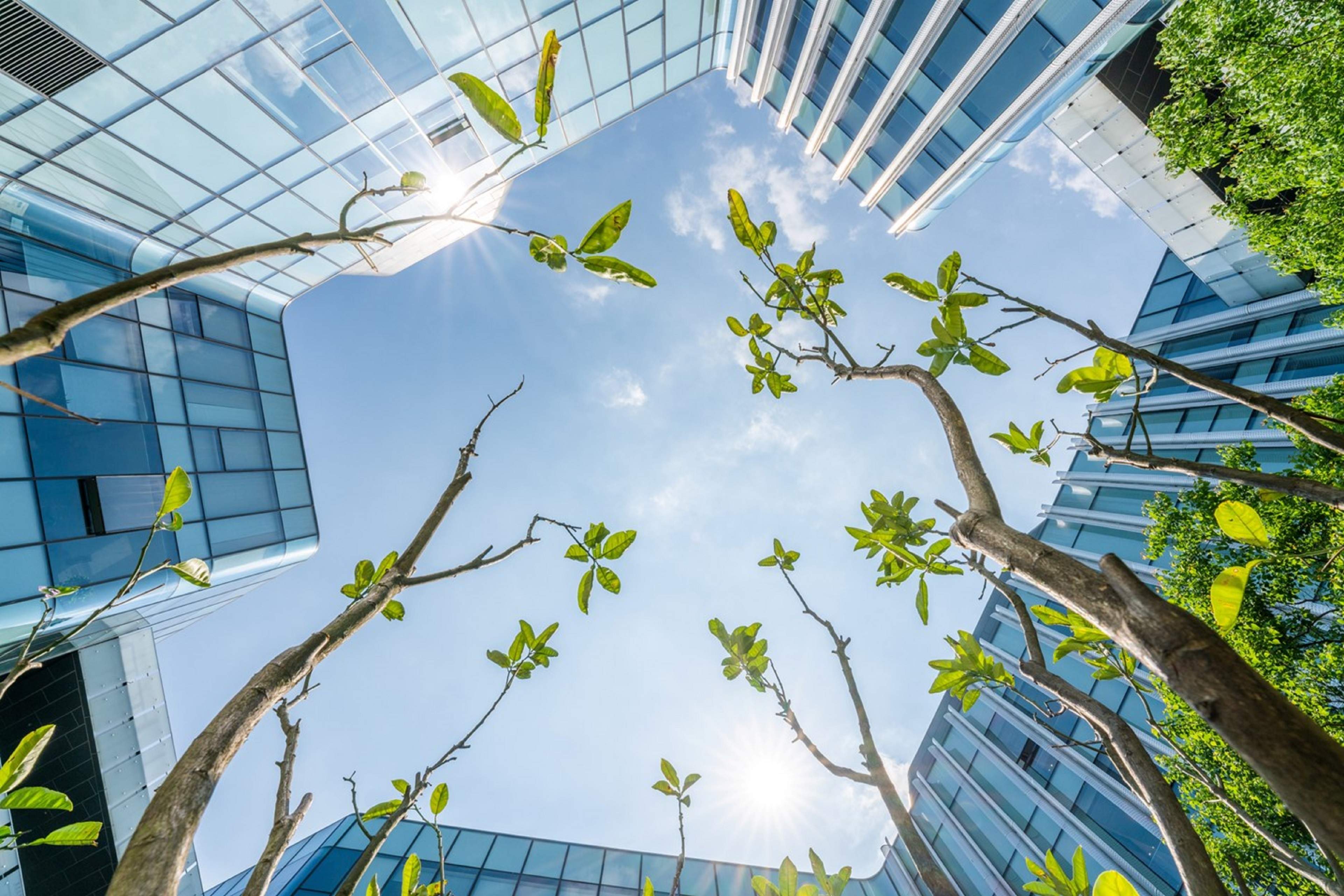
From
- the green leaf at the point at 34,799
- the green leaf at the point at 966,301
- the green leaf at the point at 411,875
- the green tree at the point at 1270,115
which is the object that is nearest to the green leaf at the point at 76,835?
the green leaf at the point at 34,799

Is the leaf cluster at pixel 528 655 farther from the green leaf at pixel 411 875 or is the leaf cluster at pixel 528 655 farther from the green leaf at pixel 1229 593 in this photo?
the green leaf at pixel 1229 593

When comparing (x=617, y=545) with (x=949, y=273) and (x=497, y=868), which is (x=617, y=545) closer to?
(x=949, y=273)

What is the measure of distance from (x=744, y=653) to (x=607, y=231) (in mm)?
2603

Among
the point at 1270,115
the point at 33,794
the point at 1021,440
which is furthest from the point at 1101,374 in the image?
the point at 1270,115

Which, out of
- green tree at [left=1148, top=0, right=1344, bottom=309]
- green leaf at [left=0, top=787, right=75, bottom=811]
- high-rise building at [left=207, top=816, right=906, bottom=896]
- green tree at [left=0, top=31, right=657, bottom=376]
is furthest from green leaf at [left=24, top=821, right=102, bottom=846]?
high-rise building at [left=207, top=816, right=906, bottom=896]

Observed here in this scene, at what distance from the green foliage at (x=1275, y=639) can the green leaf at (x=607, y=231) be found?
9.92 meters

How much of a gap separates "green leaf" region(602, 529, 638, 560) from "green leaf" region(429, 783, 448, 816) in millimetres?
2029

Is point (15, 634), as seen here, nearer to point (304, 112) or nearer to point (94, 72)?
point (94, 72)

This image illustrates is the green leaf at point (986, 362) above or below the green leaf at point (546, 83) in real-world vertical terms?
below

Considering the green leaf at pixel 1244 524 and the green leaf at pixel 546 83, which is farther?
the green leaf at pixel 1244 524

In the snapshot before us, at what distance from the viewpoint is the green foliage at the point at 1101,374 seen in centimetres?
254

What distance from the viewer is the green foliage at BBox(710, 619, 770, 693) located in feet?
10.4

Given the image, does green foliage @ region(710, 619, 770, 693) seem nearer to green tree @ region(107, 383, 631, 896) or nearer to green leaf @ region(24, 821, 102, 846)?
green tree @ region(107, 383, 631, 896)

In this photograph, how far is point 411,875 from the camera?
3.02 meters
